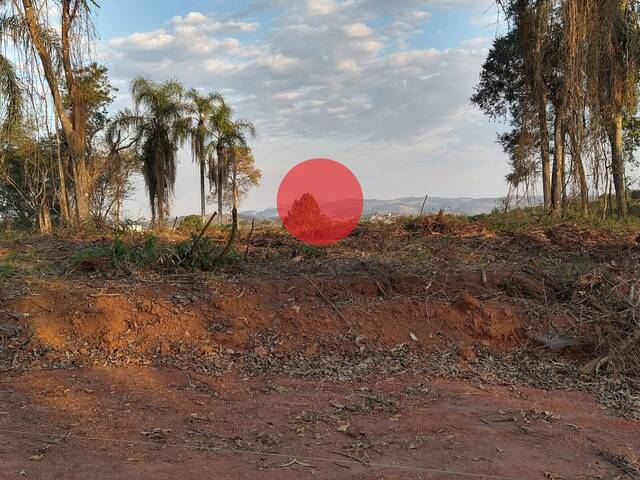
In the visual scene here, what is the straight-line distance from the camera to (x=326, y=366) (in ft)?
14.1

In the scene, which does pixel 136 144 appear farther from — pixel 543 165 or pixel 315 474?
pixel 315 474

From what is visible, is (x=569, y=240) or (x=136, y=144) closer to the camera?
(x=569, y=240)

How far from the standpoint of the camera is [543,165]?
13242 millimetres

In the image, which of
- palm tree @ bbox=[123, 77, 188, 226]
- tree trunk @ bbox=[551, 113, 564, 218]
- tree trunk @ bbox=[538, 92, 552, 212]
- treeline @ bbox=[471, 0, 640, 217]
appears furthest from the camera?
palm tree @ bbox=[123, 77, 188, 226]

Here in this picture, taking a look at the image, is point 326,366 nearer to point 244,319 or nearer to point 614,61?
point 244,319

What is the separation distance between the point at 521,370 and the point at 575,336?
27.4 inches

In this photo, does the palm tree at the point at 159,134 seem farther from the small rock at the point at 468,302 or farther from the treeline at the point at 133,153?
the small rock at the point at 468,302

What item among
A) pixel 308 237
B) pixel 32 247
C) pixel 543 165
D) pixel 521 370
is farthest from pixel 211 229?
pixel 543 165

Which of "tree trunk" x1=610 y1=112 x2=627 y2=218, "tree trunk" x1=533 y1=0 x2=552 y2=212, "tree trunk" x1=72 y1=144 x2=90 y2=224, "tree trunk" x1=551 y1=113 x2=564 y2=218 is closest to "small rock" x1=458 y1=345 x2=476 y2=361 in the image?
"tree trunk" x1=533 y1=0 x2=552 y2=212

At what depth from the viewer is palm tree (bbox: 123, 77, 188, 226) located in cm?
2562

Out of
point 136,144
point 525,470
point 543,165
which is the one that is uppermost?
point 136,144

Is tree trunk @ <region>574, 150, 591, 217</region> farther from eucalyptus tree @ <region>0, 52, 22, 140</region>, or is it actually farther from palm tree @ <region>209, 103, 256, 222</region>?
palm tree @ <region>209, 103, 256, 222</region>

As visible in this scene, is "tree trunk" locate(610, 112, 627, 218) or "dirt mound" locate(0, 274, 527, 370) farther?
"tree trunk" locate(610, 112, 627, 218)

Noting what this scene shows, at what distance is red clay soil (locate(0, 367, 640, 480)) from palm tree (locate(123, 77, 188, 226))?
22.8 m
